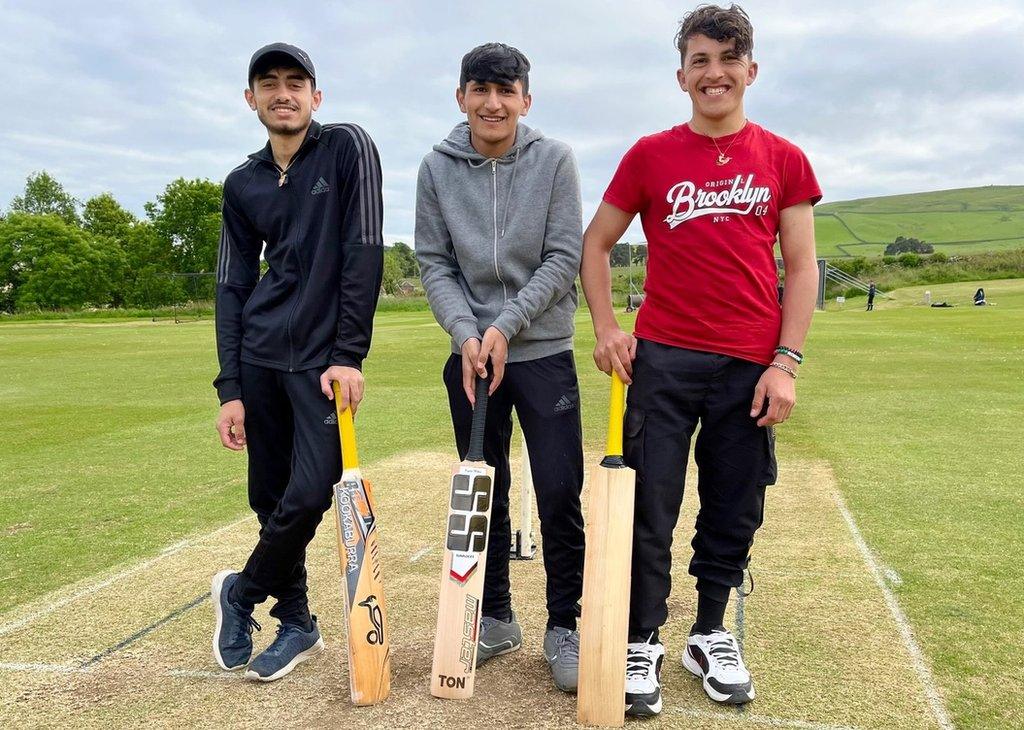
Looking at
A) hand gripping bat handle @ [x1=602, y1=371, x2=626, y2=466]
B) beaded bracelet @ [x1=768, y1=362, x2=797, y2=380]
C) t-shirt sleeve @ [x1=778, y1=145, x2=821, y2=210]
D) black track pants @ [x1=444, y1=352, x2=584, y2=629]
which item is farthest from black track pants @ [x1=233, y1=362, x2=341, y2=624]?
t-shirt sleeve @ [x1=778, y1=145, x2=821, y2=210]

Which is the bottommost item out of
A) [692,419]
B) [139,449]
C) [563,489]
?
[139,449]

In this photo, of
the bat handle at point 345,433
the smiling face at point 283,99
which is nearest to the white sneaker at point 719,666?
the bat handle at point 345,433

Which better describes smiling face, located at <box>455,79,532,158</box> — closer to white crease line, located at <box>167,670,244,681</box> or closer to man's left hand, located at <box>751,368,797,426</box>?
man's left hand, located at <box>751,368,797,426</box>

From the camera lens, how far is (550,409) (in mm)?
2818

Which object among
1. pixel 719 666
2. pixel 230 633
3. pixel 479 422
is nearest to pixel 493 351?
pixel 479 422

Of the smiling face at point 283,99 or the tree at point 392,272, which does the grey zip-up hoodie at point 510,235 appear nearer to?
the smiling face at point 283,99

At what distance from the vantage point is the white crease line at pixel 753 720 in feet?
8.01

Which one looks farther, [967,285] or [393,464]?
[967,285]

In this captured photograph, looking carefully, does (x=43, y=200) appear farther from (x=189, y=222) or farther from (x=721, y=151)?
(x=721, y=151)

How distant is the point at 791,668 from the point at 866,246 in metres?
86.8

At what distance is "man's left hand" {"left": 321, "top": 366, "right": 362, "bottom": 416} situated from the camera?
279 centimetres

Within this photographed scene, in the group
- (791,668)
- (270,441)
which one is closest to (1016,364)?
(791,668)

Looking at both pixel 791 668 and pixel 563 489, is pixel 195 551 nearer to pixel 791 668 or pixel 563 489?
pixel 563 489

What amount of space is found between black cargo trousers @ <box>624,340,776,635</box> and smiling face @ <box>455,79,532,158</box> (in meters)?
0.87
